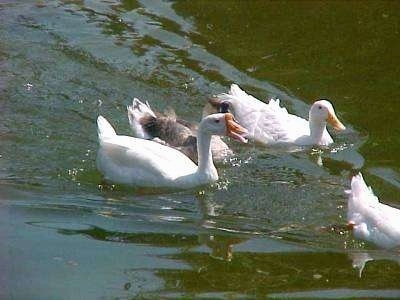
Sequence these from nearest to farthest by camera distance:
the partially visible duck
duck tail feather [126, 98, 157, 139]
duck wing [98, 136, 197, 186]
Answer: duck wing [98, 136, 197, 186] < the partially visible duck < duck tail feather [126, 98, 157, 139]

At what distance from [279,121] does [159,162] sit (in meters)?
1.86

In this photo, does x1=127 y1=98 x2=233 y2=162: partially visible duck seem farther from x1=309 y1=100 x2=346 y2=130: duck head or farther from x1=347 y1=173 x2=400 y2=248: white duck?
x1=347 y1=173 x2=400 y2=248: white duck

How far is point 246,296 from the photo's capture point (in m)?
7.24

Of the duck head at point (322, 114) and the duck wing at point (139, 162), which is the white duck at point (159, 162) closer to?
the duck wing at point (139, 162)

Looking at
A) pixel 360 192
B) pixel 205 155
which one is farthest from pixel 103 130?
pixel 360 192

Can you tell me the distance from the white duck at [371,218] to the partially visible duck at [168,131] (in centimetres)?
213

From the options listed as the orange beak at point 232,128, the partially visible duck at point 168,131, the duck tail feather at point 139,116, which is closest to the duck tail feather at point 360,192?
the orange beak at point 232,128

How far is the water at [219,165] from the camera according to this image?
25.0 ft

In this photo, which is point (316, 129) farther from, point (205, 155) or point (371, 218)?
point (371, 218)

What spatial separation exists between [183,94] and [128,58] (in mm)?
1181

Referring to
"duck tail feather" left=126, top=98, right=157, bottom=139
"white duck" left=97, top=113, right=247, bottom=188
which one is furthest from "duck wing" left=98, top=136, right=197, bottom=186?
"duck tail feather" left=126, top=98, right=157, bottom=139

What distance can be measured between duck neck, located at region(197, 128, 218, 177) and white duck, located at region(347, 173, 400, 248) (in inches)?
57.0

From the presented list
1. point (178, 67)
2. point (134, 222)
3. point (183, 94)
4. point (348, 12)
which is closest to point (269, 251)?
point (134, 222)

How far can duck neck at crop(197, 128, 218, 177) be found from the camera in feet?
31.1
